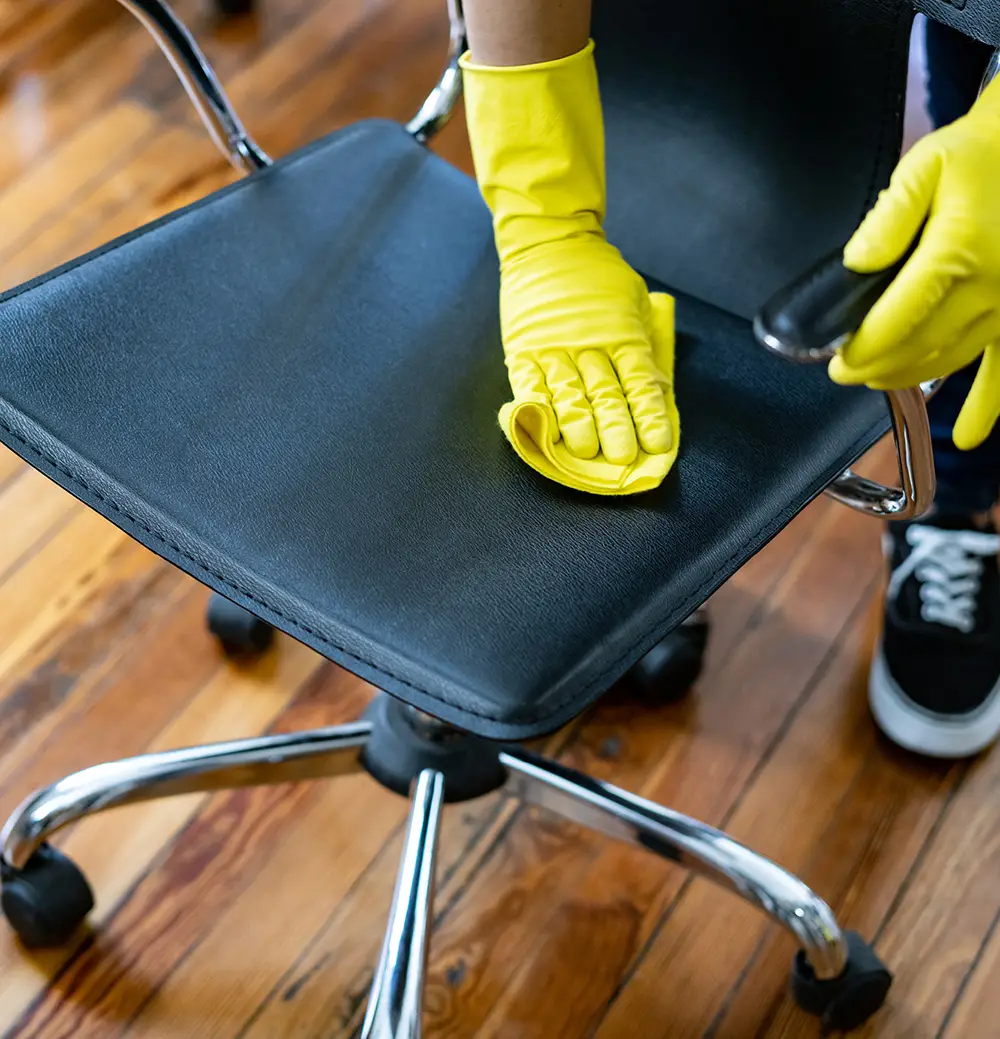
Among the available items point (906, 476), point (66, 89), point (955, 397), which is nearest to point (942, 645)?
point (955, 397)

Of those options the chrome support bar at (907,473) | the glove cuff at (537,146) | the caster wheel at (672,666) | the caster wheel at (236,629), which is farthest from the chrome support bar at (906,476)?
the caster wheel at (236,629)

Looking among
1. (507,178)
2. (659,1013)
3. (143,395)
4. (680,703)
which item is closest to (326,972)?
(659,1013)

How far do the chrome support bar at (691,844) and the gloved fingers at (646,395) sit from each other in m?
0.33

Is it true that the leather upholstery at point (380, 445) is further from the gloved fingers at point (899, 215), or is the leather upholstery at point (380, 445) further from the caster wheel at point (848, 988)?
the caster wheel at point (848, 988)

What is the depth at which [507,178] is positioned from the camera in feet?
2.66

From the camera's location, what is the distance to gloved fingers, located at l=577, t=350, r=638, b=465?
0.73 metres

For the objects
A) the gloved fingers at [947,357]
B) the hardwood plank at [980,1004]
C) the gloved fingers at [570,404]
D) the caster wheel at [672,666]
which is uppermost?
the gloved fingers at [947,357]

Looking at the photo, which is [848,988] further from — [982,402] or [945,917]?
[982,402]

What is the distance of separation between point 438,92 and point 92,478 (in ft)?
1.39

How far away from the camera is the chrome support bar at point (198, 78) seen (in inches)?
33.7

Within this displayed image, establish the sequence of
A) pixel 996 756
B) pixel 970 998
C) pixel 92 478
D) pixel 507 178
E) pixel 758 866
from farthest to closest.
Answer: pixel 996 756
pixel 970 998
pixel 758 866
pixel 507 178
pixel 92 478

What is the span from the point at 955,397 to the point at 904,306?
57 cm

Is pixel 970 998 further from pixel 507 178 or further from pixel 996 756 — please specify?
pixel 507 178

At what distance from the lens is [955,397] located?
3.70ft
